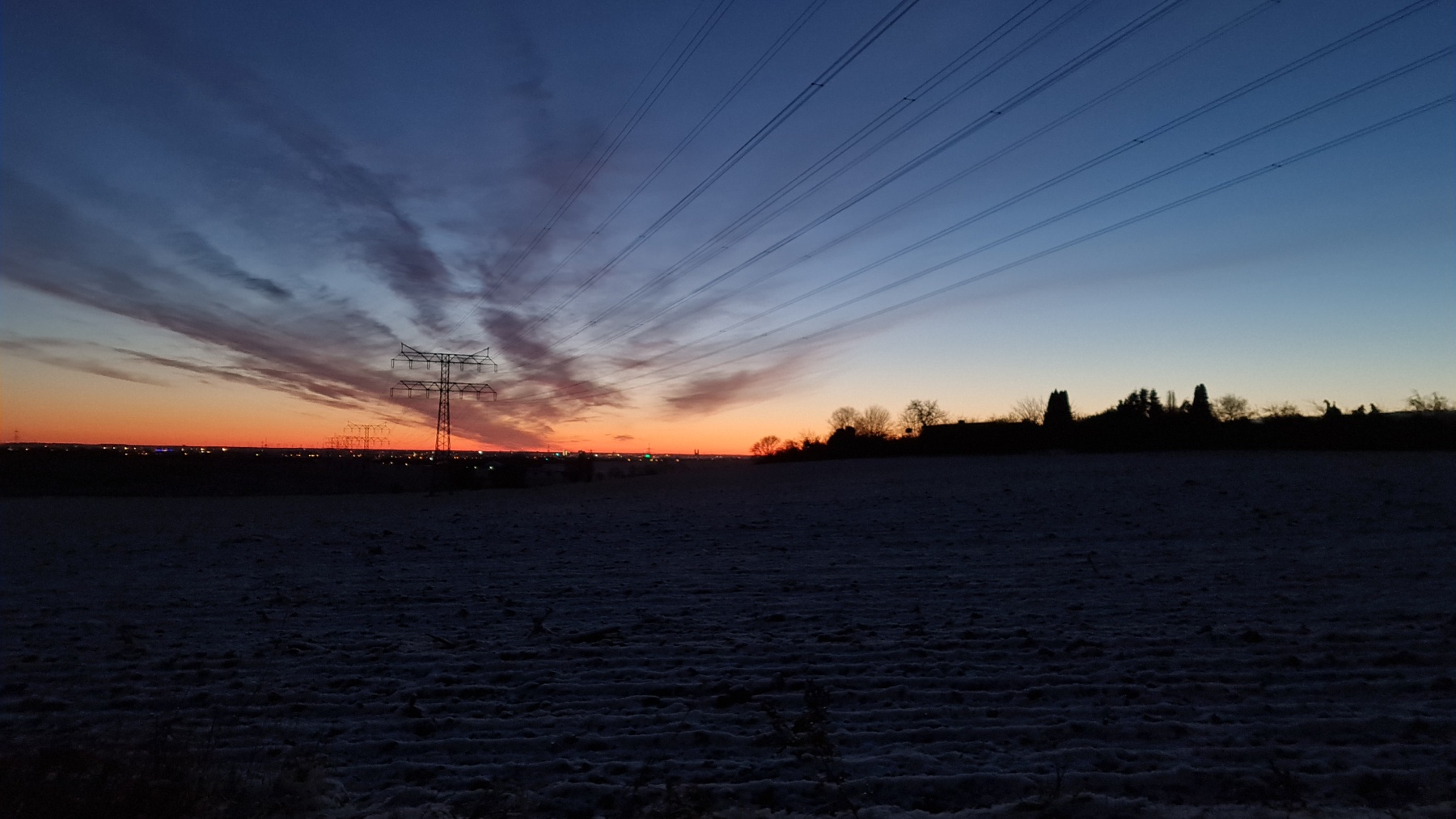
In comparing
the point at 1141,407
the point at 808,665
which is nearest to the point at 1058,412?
the point at 1141,407

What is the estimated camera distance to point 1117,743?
5309 mm

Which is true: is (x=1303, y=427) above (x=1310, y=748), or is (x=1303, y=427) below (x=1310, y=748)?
above

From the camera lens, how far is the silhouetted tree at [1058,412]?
174 ft

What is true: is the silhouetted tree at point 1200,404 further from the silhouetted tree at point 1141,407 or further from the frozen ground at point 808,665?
the frozen ground at point 808,665

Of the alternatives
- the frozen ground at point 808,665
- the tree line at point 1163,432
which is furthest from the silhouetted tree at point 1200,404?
the frozen ground at point 808,665

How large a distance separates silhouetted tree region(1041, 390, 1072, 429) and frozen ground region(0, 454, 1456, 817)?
116 feet

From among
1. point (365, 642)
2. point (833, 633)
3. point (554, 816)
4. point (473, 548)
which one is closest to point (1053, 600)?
point (833, 633)

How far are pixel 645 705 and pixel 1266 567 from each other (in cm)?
1085

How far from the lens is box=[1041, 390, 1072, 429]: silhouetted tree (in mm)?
52906

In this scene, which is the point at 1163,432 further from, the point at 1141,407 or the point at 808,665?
the point at 808,665

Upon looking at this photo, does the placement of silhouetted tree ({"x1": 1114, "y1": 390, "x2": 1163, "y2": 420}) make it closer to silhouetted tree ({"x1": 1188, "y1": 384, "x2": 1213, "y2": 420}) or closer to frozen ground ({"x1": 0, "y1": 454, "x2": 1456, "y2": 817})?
silhouetted tree ({"x1": 1188, "y1": 384, "x2": 1213, "y2": 420})

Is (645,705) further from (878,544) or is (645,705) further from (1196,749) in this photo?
(878,544)

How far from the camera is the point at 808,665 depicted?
7.42m

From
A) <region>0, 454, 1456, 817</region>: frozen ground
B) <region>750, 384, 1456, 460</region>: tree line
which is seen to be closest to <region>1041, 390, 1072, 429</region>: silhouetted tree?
<region>750, 384, 1456, 460</region>: tree line
